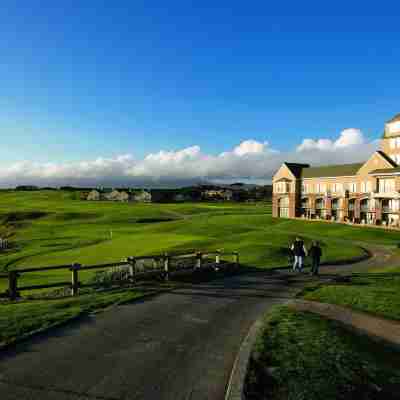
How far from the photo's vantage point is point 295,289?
19344mm

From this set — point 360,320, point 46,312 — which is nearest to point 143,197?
point 46,312

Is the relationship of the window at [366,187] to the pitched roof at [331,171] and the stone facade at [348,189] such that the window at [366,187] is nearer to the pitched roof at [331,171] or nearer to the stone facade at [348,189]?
the stone facade at [348,189]

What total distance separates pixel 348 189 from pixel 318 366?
74.5 m

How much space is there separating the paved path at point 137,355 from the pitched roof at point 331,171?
70.2m

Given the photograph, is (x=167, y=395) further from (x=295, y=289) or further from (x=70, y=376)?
(x=295, y=289)

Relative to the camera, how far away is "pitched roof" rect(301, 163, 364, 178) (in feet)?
255

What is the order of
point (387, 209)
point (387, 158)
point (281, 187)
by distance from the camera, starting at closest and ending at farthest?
point (387, 209) → point (387, 158) → point (281, 187)

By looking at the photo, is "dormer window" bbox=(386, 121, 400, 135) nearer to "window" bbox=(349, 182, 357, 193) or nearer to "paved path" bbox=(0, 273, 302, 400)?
"window" bbox=(349, 182, 357, 193)

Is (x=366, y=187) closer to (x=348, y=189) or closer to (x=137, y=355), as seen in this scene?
(x=348, y=189)

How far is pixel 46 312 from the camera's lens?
13227 millimetres

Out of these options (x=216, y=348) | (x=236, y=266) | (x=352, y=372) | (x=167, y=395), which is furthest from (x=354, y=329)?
(x=236, y=266)

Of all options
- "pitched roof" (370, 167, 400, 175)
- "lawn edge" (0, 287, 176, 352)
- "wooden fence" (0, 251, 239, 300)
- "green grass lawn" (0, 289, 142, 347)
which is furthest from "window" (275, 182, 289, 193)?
"green grass lawn" (0, 289, 142, 347)

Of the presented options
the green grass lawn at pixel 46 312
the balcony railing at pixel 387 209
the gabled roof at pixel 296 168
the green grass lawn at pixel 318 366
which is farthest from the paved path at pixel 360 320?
the gabled roof at pixel 296 168

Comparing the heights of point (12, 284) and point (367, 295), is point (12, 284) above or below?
above
